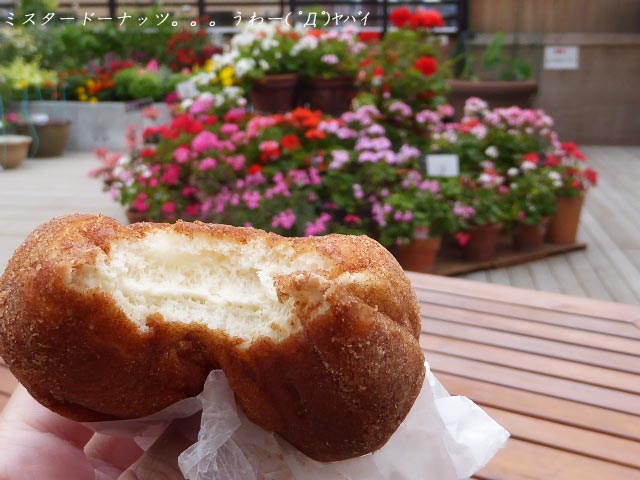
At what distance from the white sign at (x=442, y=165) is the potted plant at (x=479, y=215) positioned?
102 millimetres

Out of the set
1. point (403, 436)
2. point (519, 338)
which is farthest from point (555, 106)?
point (403, 436)

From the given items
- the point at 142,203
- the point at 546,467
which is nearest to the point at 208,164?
the point at 142,203

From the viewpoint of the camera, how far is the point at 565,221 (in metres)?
4.88

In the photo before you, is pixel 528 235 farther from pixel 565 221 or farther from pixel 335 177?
pixel 335 177

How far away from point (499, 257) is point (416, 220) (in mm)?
926

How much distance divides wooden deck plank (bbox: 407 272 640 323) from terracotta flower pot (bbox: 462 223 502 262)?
2414 mm

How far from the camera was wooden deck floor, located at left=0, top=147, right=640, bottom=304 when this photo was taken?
421 centimetres

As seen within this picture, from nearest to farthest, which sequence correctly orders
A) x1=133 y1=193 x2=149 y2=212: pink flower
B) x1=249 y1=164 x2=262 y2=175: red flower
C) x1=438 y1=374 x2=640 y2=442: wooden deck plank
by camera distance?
x1=438 y1=374 x2=640 y2=442: wooden deck plank, x1=249 y1=164 x2=262 y2=175: red flower, x1=133 y1=193 x2=149 y2=212: pink flower

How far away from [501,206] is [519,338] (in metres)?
3.03

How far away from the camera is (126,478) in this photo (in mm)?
906

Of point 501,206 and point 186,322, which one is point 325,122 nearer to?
point 501,206

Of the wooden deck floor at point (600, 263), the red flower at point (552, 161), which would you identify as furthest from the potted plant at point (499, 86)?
the red flower at point (552, 161)

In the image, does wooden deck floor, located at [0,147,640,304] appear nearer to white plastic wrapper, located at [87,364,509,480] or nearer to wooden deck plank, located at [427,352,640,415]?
wooden deck plank, located at [427,352,640,415]

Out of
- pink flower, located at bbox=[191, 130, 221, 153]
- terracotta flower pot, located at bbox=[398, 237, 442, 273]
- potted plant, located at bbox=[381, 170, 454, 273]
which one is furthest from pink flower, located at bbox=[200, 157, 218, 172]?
terracotta flower pot, located at bbox=[398, 237, 442, 273]
